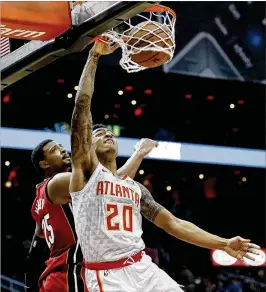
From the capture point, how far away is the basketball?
4.07 metres

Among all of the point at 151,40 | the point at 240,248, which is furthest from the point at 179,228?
the point at 151,40

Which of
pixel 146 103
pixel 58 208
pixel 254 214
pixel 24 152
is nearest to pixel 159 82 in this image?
pixel 146 103

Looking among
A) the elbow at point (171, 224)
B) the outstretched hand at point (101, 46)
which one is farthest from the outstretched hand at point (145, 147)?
the outstretched hand at point (101, 46)

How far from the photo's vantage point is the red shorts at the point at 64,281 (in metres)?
4.27

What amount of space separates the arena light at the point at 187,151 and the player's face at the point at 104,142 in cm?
822

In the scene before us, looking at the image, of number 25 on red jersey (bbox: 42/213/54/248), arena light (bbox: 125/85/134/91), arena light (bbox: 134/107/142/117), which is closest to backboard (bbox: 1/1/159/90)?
number 25 on red jersey (bbox: 42/213/54/248)

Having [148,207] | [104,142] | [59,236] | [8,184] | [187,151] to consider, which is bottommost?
[8,184]

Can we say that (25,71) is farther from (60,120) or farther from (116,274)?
(60,120)

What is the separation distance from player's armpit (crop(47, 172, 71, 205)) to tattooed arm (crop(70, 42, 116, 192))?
249mm

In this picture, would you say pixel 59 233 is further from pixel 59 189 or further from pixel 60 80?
pixel 60 80

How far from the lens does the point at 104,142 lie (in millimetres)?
4176

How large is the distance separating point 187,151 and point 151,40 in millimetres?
10458

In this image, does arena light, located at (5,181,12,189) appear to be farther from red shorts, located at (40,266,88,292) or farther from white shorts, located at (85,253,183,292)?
white shorts, located at (85,253,183,292)

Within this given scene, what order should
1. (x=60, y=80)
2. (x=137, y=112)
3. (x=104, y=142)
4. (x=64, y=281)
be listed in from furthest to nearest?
(x=137, y=112) < (x=60, y=80) < (x=64, y=281) < (x=104, y=142)
